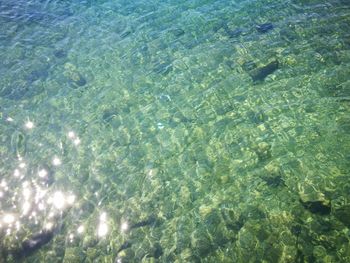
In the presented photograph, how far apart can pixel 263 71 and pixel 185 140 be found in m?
4.76

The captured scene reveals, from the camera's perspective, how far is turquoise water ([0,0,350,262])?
8258 mm

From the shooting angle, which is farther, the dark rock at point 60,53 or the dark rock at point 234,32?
the dark rock at point 60,53

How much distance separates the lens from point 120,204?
374 inches

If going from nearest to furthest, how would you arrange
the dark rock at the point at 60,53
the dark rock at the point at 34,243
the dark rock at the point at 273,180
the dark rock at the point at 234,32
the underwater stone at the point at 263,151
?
1. the dark rock at the point at 34,243
2. the dark rock at the point at 273,180
3. the underwater stone at the point at 263,151
4. the dark rock at the point at 234,32
5. the dark rock at the point at 60,53

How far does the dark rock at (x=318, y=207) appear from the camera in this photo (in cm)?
793

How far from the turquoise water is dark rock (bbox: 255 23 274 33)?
96 mm

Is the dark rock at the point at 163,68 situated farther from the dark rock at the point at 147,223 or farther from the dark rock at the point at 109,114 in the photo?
the dark rock at the point at 147,223

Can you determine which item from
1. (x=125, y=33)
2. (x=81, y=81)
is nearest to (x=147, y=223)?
(x=81, y=81)

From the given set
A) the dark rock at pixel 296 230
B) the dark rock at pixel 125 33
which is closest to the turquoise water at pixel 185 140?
the dark rock at pixel 296 230

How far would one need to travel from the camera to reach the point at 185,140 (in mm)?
10922

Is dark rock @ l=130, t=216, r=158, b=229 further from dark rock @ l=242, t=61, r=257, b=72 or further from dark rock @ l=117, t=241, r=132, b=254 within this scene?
dark rock @ l=242, t=61, r=257, b=72

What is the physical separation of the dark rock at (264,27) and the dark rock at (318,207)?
32.1 feet

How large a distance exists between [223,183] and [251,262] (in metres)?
2.53

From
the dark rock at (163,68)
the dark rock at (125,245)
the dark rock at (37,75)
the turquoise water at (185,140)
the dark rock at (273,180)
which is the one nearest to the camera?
the turquoise water at (185,140)
